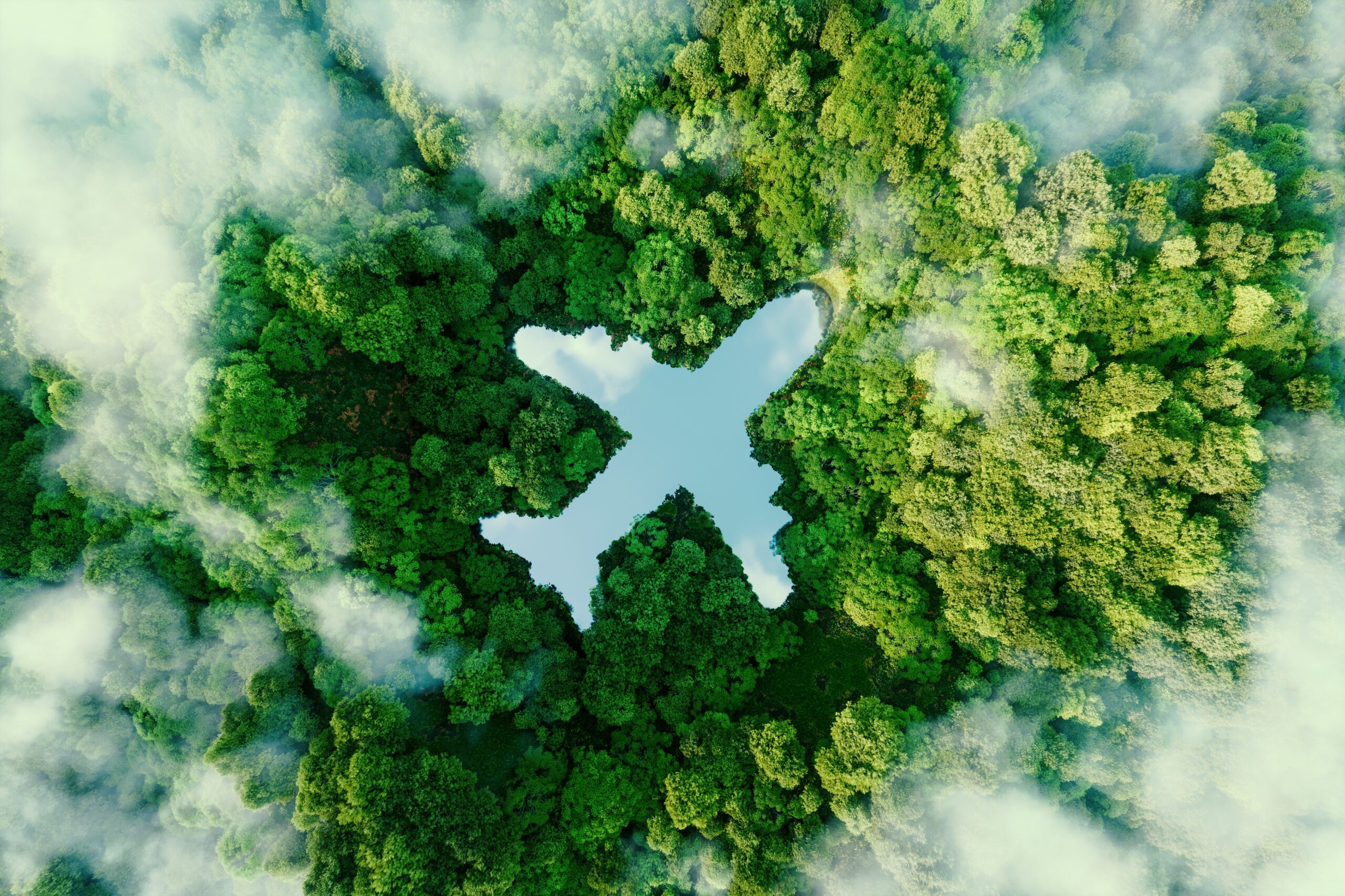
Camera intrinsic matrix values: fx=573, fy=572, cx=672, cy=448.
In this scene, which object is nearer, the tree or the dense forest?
the tree

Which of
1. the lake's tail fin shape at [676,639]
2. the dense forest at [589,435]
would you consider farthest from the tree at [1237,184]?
the lake's tail fin shape at [676,639]

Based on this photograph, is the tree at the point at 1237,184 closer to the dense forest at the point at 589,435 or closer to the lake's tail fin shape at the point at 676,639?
the dense forest at the point at 589,435

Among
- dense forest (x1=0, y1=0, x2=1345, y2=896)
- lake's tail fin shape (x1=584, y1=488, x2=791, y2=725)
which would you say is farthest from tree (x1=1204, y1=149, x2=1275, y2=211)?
lake's tail fin shape (x1=584, y1=488, x2=791, y2=725)

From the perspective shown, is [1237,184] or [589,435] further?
[589,435]

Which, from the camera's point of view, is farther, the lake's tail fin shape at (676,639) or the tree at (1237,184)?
the lake's tail fin shape at (676,639)

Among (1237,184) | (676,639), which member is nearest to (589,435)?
(676,639)

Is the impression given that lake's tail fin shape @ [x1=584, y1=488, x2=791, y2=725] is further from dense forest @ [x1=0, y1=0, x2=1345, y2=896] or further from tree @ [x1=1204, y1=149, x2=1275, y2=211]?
tree @ [x1=1204, y1=149, x2=1275, y2=211]

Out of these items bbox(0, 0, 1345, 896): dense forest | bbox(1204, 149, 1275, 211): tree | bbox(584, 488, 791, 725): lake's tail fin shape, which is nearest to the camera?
bbox(1204, 149, 1275, 211): tree

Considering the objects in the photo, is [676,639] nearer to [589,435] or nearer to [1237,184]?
[589,435]

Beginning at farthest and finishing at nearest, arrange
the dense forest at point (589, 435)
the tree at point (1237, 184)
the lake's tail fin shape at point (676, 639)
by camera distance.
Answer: the lake's tail fin shape at point (676, 639) < the dense forest at point (589, 435) < the tree at point (1237, 184)
